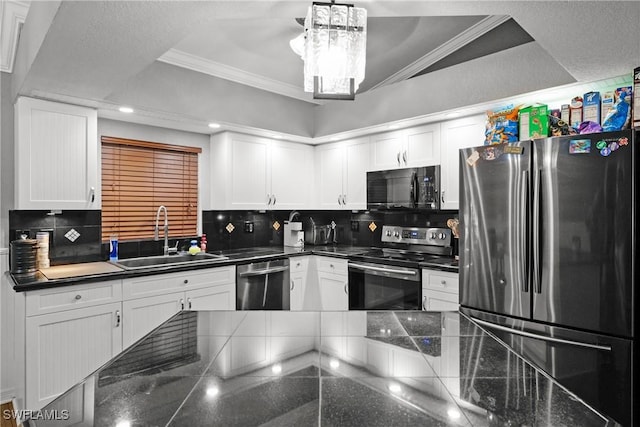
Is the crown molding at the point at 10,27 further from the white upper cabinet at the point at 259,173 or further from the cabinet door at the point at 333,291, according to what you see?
the cabinet door at the point at 333,291

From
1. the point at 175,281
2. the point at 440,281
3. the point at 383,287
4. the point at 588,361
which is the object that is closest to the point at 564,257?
the point at 588,361

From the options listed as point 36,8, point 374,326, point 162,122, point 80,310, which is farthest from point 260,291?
point 36,8

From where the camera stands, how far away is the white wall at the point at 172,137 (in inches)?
129

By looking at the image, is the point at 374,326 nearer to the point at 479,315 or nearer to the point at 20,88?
the point at 479,315

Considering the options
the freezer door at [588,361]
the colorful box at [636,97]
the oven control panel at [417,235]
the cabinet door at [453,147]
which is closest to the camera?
the freezer door at [588,361]

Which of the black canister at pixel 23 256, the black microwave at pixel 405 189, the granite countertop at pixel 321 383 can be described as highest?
the black microwave at pixel 405 189

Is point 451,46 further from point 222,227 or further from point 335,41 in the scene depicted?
point 222,227

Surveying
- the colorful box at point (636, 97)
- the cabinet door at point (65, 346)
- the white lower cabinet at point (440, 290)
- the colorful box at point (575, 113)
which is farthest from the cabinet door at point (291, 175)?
the colorful box at point (636, 97)

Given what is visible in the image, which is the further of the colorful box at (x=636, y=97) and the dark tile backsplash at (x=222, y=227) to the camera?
the dark tile backsplash at (x=222, y=227)

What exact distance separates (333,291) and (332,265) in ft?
0.86

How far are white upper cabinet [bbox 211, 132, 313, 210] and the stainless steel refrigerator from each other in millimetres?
2161

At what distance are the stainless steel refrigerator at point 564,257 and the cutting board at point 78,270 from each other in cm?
254

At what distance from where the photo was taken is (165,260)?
135 inches

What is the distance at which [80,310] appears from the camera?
249 cm
